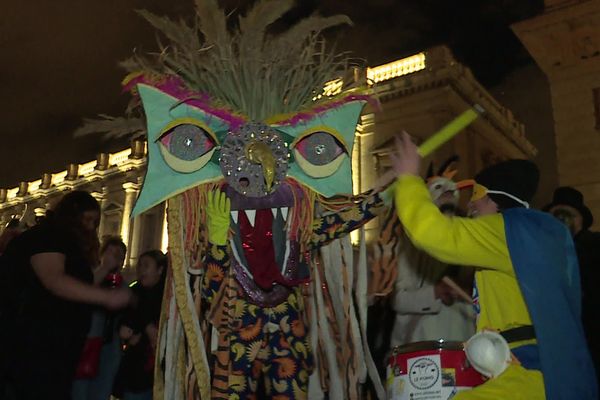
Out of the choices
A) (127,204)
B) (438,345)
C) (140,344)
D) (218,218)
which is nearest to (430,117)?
(127,204)

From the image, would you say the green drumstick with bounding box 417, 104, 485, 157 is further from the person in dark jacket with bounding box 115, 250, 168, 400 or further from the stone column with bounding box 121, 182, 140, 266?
the stone column with bounding box 121, 182, 140, 266

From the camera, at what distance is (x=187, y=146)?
3.46 metres

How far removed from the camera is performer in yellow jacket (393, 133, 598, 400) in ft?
7.07

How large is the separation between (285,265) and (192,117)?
3.04ft

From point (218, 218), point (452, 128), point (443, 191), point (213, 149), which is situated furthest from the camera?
point (443, 191)

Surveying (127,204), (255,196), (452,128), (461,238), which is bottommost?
(461,238)

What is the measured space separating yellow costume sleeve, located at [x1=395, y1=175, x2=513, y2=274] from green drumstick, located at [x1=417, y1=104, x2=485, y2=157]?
0.43 m

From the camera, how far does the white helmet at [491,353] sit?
2.17m

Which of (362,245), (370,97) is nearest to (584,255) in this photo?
(362,245)

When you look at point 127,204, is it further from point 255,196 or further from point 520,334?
point 520,334

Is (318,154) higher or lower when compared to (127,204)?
lower

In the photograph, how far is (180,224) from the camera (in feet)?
11.4

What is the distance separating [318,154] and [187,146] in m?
0.71

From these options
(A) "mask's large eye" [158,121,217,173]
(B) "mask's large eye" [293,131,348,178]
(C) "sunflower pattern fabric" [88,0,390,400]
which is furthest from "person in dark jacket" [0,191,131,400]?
(B) "mask's large eye" [293,131,348,178]
